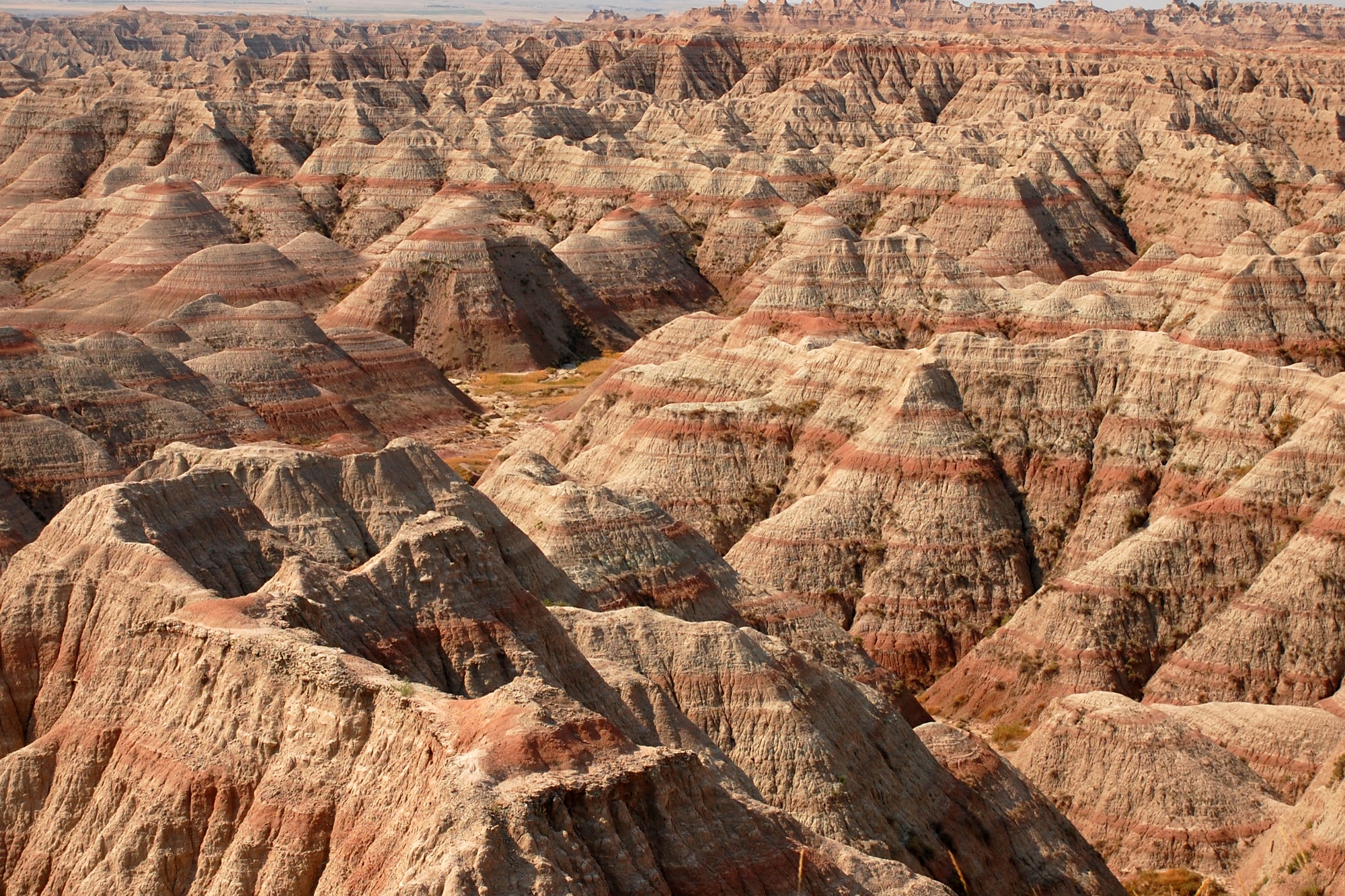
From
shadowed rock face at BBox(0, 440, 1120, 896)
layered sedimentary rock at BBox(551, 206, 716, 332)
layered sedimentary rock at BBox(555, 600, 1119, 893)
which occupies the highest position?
shadowed rock face at BBox(0, 440, 1120, 896)

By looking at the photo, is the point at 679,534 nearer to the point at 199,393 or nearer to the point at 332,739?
the point at 332,739

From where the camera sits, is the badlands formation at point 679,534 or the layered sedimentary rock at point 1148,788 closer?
the badlands formation at point 679,534

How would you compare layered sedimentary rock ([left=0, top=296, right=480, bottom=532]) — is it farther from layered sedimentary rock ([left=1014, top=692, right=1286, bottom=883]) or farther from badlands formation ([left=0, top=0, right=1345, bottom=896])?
layered sedimentary rock ([left=1014, top=692, right=1286, bottom=883])

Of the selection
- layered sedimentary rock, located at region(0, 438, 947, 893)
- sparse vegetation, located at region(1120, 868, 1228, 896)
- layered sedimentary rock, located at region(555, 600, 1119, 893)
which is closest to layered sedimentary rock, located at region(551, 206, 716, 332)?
sparse vegetation, located at region(1120, 868, 1228, 896)

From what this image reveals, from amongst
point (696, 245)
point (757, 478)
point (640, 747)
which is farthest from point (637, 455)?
point (696, 245)

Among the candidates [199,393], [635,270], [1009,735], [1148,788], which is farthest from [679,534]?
[635,270]

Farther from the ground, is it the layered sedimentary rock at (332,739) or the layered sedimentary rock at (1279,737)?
the layered sedimentary rock at (332,739)

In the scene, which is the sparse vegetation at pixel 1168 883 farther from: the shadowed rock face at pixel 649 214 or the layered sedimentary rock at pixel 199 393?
the shadowed rock face at pixel 649 214

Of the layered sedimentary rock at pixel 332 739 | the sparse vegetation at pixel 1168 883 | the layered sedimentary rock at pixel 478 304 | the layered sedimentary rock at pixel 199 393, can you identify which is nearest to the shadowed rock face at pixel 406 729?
the layered sedimentary rock at pixel 332 739
